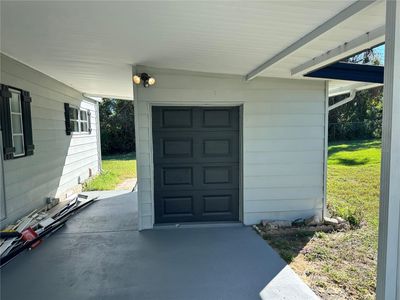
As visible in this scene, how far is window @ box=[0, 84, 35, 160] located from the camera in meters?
3.75

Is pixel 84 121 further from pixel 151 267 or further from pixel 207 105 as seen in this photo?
pixel 151 267

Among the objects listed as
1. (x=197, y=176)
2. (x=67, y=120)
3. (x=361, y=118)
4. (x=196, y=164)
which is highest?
(x=361, y=118)

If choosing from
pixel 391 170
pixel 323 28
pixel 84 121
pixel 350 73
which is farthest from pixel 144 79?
pixel 84 121

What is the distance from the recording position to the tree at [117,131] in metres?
17.2

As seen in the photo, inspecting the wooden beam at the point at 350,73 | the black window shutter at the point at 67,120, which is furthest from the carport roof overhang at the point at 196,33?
A: the black window shutter at the point at 67,120

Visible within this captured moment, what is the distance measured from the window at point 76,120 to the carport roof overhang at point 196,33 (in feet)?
8.07

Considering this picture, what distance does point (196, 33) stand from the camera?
106 inches

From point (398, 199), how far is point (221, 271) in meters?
1.99

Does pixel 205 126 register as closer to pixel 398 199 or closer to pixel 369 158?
pixel 398 199

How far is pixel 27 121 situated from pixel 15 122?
0.27m

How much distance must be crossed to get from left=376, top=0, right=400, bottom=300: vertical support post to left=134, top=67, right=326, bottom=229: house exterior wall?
111 inches

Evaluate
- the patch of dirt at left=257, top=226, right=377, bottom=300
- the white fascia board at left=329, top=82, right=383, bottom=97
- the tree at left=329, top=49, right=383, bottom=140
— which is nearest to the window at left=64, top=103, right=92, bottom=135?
the patch of dirt at left=257, top=226, right=377, bottom=300

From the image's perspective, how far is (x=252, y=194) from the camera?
4469 mm

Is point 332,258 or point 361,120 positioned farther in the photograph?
point 361,120
